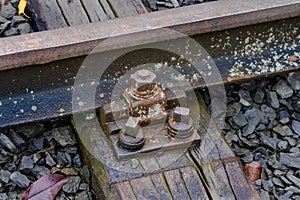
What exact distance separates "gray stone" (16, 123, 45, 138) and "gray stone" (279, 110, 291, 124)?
122 centimetres

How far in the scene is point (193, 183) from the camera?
104 inches

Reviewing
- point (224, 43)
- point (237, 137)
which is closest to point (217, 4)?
point (224, 43)

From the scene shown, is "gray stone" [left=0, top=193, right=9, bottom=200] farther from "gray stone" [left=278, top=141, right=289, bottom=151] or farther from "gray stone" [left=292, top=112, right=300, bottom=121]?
"gray stone" [left=292, top=112, right=300, bottom=121]

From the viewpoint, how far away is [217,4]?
324 centimetres

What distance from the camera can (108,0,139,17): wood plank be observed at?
12.0 feet

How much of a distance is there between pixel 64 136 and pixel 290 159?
1103mm

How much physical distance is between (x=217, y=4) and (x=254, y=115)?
1.96 feet

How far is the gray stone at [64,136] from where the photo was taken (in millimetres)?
3111

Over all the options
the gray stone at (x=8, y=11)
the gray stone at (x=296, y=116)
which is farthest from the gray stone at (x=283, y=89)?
the gray stone at (x=8, y=11)

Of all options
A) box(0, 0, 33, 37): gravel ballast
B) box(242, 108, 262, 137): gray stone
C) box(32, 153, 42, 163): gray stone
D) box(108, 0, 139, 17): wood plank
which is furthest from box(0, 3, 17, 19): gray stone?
box(242, 108, 262, 137): gray stone

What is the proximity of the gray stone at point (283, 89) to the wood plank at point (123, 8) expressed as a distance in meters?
0.89

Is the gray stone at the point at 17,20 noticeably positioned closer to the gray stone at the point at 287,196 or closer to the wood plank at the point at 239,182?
the wood plank at the point at 239,182

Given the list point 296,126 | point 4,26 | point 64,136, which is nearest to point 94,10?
point 4,26

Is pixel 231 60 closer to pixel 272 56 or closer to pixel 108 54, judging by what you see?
pixel 272 56
